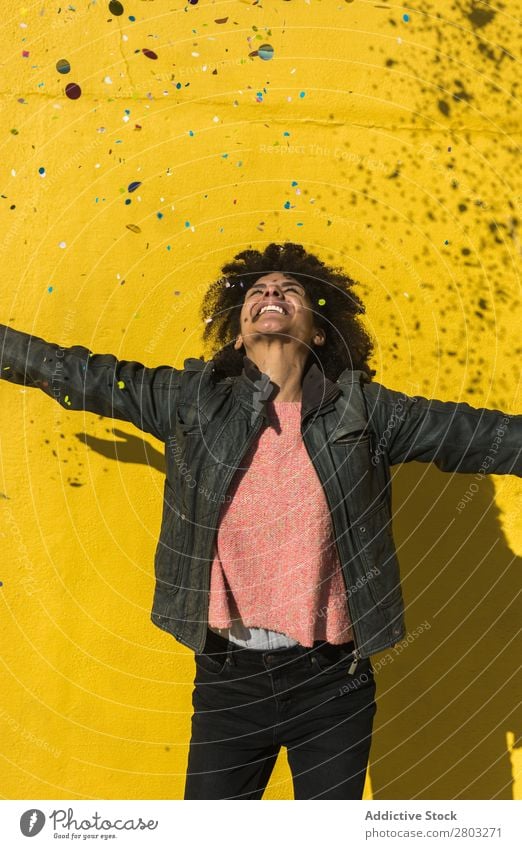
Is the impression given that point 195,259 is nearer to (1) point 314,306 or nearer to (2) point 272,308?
(1) point 314,306

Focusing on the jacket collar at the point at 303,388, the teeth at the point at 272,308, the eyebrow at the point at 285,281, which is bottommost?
the jacket collar at the point at 303,388

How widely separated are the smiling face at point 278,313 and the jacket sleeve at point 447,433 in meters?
0.19

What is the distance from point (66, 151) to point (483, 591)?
152 centimetres

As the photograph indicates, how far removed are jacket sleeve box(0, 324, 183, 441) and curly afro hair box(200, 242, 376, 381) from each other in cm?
20

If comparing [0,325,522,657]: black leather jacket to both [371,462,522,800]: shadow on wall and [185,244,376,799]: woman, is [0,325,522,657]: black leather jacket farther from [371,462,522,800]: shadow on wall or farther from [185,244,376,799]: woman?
[371,462,522,800]: shadow on wall

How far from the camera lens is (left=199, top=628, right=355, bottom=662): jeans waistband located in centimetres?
203

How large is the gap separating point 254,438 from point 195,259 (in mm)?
751

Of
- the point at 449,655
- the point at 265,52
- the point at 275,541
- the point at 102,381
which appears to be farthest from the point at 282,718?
the point at 265,52

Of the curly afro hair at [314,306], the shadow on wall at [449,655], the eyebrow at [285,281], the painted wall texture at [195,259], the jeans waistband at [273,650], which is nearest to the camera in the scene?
the jeans waistband at [273,650]

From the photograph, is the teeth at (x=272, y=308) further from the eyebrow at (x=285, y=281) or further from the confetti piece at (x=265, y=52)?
the confetti piece at (x=265, y=52)

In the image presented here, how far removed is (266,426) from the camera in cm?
207

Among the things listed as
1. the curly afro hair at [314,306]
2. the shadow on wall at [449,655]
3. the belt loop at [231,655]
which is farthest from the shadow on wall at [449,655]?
the belt loop at [231,655]

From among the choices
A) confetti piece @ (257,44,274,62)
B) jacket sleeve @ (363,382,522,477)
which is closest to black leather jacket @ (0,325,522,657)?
jacket sleeve @ (363,382,522,477)

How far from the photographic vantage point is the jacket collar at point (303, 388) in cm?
206
